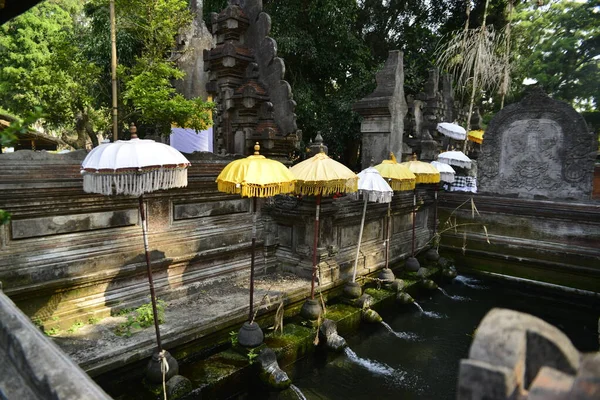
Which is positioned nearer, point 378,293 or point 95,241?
point 95,241

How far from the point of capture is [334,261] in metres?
7.30

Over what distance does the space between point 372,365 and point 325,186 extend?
9.05 feet

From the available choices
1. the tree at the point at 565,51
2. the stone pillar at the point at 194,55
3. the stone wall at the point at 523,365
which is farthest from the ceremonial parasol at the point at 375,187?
the tree at the point at 565,51

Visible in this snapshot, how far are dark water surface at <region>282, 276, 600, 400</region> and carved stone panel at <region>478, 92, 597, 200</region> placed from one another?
2715 millimetres

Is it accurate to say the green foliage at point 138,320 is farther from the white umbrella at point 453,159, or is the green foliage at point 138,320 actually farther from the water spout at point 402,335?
the white umbrella at point 453,159

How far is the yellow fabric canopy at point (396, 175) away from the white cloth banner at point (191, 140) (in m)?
5.35

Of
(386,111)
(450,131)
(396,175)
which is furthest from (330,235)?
(450,131)

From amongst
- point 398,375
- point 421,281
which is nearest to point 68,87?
point 398,375

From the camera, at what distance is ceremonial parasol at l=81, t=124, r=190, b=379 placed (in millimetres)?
3748

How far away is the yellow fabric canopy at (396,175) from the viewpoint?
7242 mm

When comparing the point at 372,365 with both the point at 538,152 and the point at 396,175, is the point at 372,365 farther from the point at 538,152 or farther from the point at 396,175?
the point at 538,152

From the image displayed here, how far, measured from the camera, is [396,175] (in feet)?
23.7

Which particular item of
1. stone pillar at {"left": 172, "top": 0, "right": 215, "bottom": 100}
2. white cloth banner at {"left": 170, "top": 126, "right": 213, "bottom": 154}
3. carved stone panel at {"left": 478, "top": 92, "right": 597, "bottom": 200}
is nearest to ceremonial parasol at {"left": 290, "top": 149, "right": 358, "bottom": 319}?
white cloth banner at {"left": 170, "top": 126, "right": 213, "bottom": 154}

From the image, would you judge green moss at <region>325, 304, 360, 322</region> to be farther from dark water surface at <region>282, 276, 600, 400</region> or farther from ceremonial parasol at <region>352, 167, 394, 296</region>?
ceremonial parasol at <region>352, 167, 394, 296</region>
